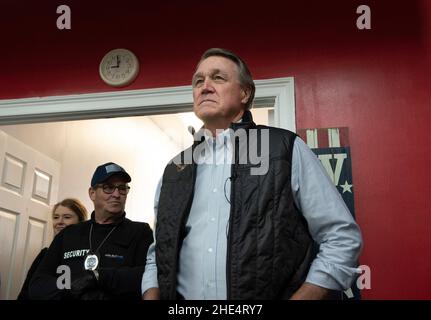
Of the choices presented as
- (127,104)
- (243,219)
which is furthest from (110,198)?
(243,219)

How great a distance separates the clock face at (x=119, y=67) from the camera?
2354 mm

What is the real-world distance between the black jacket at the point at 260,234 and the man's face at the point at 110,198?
929 millimetres

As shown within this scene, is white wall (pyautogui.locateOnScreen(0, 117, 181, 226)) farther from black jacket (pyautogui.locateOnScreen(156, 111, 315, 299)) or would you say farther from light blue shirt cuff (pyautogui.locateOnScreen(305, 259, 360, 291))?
light blue shirt cuff (pyautogui.locateOnScreen(305, 259, 360, 291))

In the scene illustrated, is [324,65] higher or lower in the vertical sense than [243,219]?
higher

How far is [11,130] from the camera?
327 cm

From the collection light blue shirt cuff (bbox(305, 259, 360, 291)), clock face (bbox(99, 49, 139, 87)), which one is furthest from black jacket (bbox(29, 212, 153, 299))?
light blue shirt cuff (bbox(305, 259, 360, 291))

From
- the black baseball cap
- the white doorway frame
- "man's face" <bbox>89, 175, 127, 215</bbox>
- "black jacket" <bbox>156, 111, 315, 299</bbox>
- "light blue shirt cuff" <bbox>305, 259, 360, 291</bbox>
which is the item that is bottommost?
"light blue shirt cuff" <bbox>305, 259, 360, 291</bbox>

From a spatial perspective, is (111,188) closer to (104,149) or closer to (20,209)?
(20,209)

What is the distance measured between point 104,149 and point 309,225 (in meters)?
3.45

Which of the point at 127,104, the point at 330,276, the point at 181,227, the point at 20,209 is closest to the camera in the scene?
the point at 330,276

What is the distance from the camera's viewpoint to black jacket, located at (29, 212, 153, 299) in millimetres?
1747

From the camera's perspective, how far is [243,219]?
1.12 m

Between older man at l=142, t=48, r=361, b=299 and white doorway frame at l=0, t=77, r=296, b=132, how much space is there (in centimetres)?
78
